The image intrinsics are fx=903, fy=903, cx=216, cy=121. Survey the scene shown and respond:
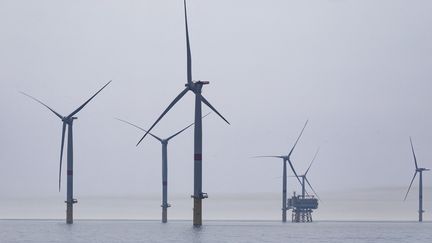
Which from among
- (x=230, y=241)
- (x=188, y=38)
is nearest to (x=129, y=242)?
(x=230, y=241)

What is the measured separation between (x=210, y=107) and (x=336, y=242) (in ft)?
134

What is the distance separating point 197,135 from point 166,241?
2477 centimetres

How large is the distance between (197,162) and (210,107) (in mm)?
12388

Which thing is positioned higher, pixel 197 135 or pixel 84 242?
pixel 197 135

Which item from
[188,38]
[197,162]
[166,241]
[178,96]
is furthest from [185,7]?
[166,241]

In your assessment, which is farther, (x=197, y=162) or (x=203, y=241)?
(x=197, y=162)

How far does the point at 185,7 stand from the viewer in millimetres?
192625

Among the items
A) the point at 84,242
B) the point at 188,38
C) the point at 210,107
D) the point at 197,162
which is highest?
the point at 188,38

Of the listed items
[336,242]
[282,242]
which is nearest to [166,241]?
[282,242]

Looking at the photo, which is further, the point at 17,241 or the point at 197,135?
→ the point at 197,135

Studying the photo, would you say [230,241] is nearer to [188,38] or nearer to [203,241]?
[203,241]

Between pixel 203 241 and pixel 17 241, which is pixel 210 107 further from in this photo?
pixel 17 241

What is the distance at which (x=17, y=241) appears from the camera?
183500 millimetres

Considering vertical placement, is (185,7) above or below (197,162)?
above
